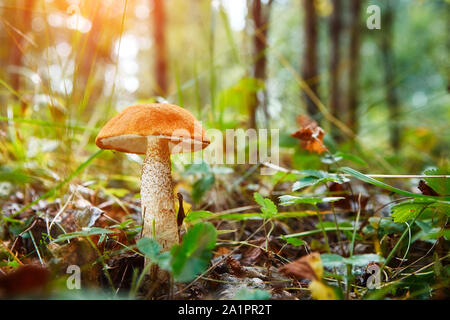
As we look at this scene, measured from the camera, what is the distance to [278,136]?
1.98m

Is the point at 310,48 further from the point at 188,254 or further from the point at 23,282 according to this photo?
the point at 23,282

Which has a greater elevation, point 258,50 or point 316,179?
point 258,50

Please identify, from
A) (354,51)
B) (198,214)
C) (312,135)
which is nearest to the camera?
(198,214)

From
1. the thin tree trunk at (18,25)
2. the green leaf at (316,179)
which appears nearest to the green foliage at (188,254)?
the green leaf at (316,179)

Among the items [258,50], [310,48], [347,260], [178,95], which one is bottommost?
[347,260]

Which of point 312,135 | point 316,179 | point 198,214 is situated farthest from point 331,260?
point 312,135

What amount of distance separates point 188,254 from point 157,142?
52 cm

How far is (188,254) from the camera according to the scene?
0.87m

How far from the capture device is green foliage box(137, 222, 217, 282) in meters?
0.83

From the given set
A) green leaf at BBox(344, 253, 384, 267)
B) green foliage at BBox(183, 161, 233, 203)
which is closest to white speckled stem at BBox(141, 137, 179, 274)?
green foliage at BBox(183, 161, 233, 203)

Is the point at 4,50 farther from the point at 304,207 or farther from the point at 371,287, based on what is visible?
the point at 371,287

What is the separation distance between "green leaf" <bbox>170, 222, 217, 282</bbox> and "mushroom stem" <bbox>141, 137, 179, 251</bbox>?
0.26 meters
